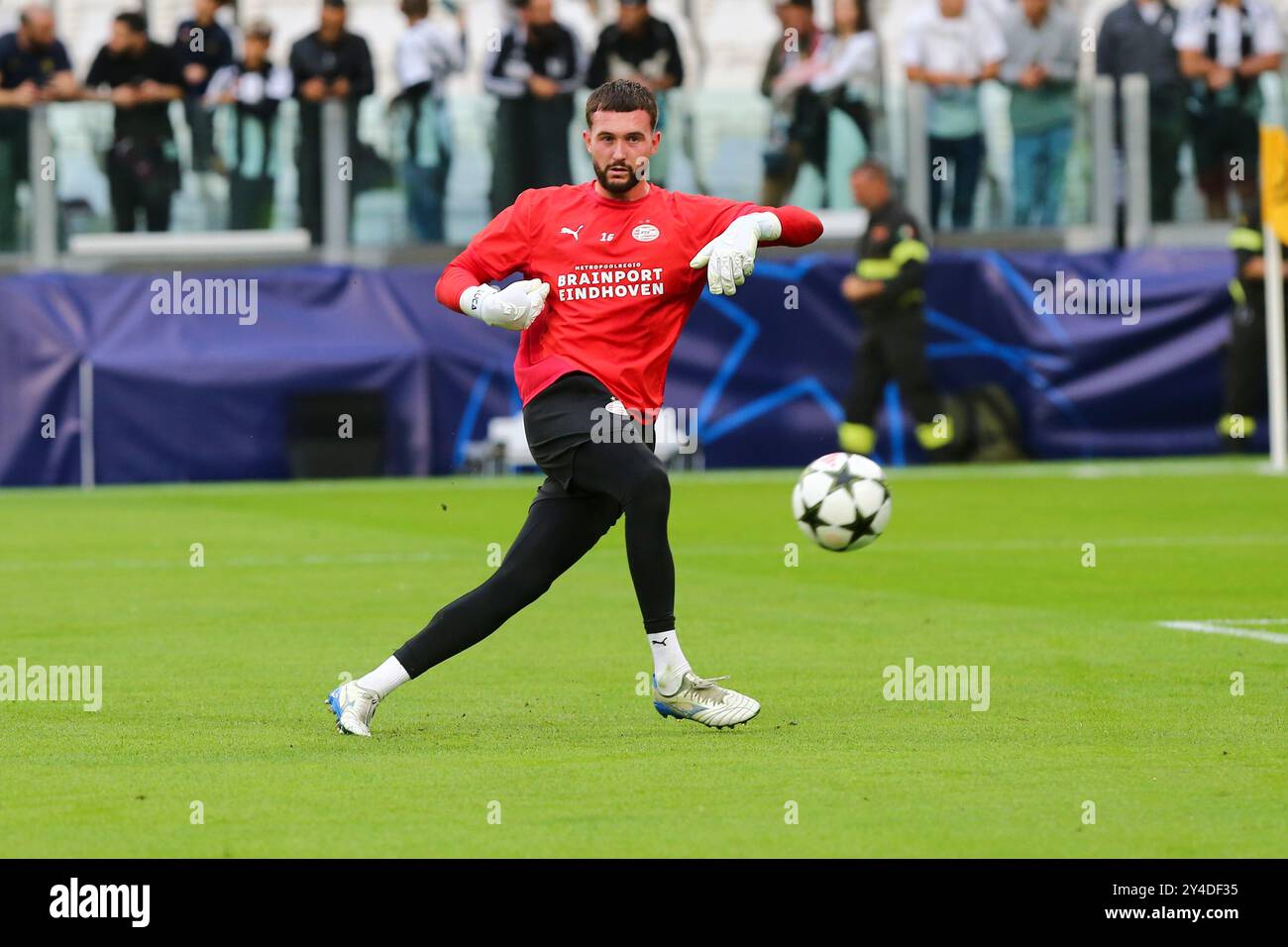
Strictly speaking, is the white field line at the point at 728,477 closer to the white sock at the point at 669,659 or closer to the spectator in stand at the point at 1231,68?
the spectator in stand at the point at 1231,68

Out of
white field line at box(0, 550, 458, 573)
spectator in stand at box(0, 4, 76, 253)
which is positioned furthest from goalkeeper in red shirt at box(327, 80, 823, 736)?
spectator in stand at box(0, 4, 76, 253)

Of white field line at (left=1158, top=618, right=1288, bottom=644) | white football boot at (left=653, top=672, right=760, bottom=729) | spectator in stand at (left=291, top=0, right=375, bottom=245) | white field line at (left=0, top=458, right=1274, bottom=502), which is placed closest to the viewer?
white football boot at (left=653, top=672, right=760, bottom=729)

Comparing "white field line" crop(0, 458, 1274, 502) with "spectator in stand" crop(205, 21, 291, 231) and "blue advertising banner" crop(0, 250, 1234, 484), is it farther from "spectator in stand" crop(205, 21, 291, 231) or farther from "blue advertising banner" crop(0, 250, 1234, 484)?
"spectator in stand" crop(205, 21, 291, 231)

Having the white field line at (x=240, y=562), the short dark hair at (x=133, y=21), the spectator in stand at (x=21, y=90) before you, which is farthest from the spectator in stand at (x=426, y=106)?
the white field line at (x=240, y=562)

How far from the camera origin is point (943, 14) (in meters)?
23.3

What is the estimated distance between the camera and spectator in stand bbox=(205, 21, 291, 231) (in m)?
22.7

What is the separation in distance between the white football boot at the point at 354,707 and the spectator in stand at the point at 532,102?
14.8m

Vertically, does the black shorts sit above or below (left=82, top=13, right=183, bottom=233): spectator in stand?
below

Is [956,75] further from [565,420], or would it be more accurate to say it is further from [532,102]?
[565,420]

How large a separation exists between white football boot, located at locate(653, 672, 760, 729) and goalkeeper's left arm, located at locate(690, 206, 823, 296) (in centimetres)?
128

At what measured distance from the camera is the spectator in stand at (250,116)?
2272cm

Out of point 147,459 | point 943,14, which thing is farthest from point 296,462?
point 943,14

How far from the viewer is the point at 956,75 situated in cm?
2325

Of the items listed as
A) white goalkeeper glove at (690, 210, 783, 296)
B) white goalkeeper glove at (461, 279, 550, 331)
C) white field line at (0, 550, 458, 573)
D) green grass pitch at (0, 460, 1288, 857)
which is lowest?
green grass pitch at (0, 460, 1288, 857)
